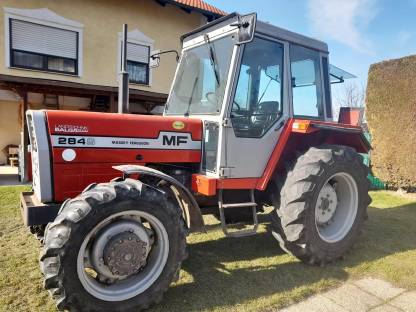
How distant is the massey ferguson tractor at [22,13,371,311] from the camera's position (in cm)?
276

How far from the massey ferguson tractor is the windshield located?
0.04 feet

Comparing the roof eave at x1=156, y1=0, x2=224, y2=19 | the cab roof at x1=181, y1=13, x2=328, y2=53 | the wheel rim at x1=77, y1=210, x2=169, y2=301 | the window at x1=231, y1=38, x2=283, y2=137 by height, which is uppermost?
the roof eave at x1=156, y1=0, x2=224, y2=19

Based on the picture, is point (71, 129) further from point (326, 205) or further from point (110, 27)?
point (110, 27)

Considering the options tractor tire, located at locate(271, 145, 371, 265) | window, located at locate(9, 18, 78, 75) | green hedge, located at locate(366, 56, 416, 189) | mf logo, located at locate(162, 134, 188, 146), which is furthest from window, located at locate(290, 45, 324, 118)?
window, located at locate(9, 18, 78, 75)

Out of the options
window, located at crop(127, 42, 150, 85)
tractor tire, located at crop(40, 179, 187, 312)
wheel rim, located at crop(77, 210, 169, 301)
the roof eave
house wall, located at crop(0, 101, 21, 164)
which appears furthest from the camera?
window, located at crop(127, 42, 150, 85)

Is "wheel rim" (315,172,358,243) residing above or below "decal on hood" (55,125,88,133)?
below

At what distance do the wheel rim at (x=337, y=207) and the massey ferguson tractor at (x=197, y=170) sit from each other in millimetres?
16

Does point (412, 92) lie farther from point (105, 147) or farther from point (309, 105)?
point (105, 147)

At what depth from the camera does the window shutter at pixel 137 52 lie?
1140 centimetres

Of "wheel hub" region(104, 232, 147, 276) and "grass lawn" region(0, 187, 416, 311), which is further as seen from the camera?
"grass lawn" region(0, 187, 416, 311)

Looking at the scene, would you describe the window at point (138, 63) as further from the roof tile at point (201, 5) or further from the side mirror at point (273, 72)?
the side mirror at point (273, 72)

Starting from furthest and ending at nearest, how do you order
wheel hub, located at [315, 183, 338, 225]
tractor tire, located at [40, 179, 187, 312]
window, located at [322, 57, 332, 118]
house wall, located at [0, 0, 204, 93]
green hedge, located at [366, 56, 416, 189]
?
house wall, located at [0, 0, 204, 93] → green hedge, located at [366, 56, 416, 189] → window, located at [322, 57, 332, 118] → wheel hub, located at [315, 183, 338, 225] → tractor tire, located at [40, 179, 187, 312]

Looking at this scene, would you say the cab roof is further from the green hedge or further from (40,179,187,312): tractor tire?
the green hedge

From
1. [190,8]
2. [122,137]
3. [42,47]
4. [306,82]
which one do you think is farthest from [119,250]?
[190,8]
